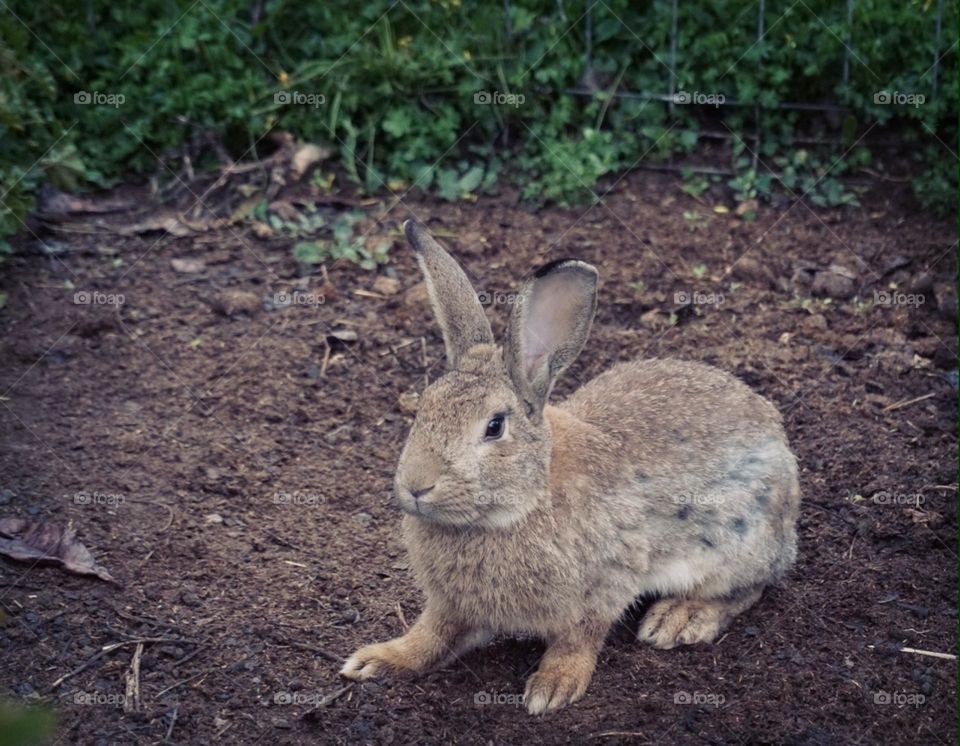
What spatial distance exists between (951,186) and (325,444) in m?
3.91

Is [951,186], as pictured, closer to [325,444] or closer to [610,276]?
[610,276]

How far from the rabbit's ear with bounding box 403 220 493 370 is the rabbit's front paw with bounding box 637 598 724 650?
1.30m

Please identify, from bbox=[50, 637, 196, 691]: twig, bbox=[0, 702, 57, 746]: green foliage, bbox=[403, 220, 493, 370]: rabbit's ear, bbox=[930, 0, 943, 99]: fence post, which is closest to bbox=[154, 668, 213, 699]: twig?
bbox=[50, 637, 196, 691]: twig

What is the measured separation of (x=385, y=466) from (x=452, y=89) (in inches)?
115

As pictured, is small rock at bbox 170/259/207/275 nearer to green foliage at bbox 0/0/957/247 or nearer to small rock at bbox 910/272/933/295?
green foliage at bbox 0/0/957/247

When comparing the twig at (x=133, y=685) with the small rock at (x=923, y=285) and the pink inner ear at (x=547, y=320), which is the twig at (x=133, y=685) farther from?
the small rock at (x=923, y=285)

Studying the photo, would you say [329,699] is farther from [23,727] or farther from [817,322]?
[817,322]

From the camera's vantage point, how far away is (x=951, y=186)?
7.19 meters

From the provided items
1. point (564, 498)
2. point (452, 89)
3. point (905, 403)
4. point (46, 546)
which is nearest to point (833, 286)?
point (905, 403)

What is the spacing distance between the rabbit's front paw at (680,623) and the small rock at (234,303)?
2.91 meters

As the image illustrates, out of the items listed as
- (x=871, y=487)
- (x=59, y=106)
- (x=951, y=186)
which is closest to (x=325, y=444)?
(x=871, y=487)

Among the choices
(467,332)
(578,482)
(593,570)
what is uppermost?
(467,332)

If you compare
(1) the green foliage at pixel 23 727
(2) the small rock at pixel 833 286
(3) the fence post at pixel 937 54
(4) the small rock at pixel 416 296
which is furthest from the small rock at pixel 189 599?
(3) the fence post at pixel 937 54

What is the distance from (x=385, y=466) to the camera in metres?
5.78
